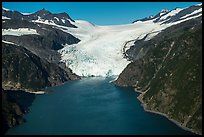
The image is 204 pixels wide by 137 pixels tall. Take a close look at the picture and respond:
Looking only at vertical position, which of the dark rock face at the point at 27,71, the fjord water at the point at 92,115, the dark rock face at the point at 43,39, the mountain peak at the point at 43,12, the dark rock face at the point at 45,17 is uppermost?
the mountain peak at the point at 43,12

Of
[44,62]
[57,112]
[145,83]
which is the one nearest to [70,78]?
[44,62]

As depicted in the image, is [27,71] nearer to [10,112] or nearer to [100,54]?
[100,54]

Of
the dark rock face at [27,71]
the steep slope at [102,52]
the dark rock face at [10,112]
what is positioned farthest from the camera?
→ the steep slope at [102,52]

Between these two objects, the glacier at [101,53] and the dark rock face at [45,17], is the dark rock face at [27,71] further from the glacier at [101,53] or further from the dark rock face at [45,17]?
the dark rock face at [45,17]

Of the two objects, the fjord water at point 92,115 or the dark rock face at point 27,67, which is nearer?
the fjord water at point 92,115

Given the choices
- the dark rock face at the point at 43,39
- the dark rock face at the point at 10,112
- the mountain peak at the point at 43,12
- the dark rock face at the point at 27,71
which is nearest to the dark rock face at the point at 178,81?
the dark rock face at the point at 10,112

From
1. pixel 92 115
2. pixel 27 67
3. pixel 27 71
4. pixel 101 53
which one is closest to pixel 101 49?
pixel 101 53

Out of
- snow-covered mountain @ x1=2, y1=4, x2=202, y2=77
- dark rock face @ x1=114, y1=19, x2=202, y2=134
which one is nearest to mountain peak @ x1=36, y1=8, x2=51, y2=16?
snow-covered mountain @ x1=2, y1=4, x2=202, y2=77

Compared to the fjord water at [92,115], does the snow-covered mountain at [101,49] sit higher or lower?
higher
